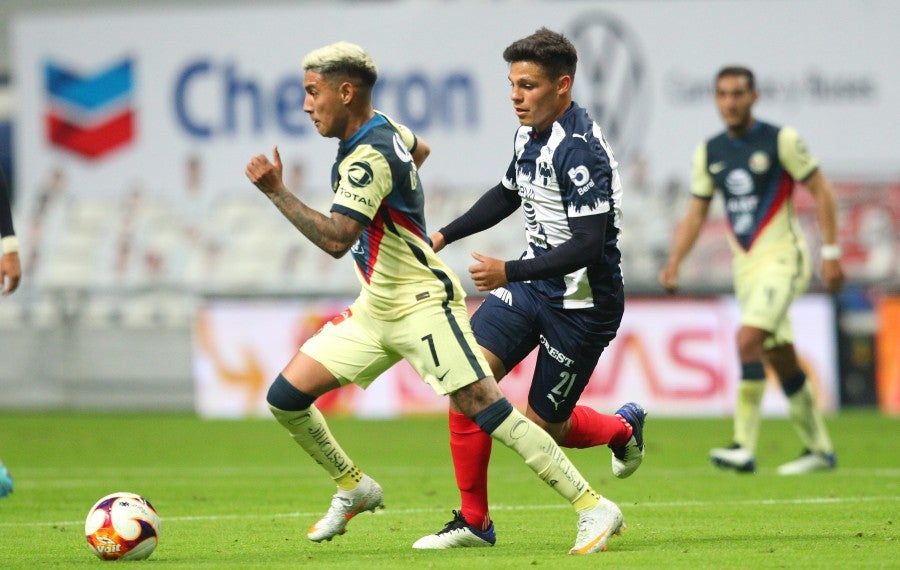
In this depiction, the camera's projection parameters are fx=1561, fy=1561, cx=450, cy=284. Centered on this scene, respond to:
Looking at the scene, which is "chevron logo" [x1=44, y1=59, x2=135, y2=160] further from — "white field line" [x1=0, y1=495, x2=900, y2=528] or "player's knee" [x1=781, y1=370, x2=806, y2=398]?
"white field line" [x1=0, y1=495, x2=900, y2=528]

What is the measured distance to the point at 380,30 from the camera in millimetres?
20406

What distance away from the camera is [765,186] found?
35.8 feet

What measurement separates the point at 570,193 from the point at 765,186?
4.54 meters

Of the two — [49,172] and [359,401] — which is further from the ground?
[49,172]

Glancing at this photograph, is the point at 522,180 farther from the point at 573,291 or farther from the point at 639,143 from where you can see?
the point at 639,143

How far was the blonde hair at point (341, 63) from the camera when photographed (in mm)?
6555

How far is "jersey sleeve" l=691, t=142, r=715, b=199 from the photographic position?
11180mm

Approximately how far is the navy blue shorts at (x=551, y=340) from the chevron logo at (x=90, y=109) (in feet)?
47.9

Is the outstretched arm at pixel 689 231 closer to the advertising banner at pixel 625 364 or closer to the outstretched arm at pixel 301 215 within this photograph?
the advertising banner at pixel 625 364

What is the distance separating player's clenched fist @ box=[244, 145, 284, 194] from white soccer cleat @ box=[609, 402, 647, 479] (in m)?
2.21

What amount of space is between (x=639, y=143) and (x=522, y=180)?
1277cm

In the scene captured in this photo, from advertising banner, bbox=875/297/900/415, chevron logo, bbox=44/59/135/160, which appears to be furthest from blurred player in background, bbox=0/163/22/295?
chevron logo, bbox=44/59/135/160

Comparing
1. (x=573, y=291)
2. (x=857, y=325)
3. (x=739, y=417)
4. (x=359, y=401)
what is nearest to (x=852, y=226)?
(x=857, y=325)

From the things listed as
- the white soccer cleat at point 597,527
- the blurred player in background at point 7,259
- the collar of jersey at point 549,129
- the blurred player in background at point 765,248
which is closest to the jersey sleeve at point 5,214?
the blurred player in background at point 7,259
